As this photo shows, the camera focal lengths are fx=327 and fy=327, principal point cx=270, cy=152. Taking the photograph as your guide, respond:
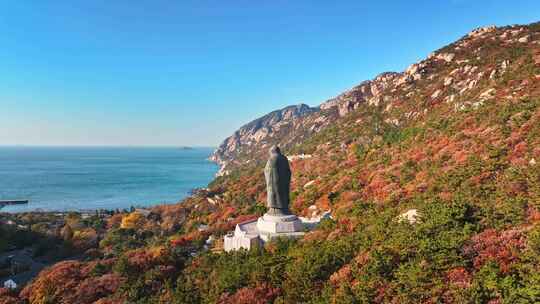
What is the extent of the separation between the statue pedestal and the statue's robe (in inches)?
19.0

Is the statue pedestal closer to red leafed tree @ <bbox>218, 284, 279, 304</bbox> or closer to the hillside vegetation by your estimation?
the hillside vegetation

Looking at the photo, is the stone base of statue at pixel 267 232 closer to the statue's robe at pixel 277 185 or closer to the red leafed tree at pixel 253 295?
the statue's robe at pixel 277 185

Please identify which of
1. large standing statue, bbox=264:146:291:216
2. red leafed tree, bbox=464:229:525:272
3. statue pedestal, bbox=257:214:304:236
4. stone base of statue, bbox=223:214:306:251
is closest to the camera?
red leafed tree, bbox=464:229:525:272

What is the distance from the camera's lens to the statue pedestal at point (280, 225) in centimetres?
1747

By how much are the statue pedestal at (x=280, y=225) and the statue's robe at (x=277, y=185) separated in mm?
483

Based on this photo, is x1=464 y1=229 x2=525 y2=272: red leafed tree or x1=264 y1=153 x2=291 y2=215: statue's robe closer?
x1=464 y1=229 x2=525 y2=272: red leafed tree

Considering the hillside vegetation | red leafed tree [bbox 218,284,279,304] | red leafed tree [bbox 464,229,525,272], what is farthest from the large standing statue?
red leafed tree [bbox 464,229,525,272]

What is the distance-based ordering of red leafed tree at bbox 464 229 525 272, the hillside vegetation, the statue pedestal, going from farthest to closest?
the statue pedestal < the hillside vegetation < red leafed tree at bbox 464 229 525 272

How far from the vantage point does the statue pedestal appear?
17469mm

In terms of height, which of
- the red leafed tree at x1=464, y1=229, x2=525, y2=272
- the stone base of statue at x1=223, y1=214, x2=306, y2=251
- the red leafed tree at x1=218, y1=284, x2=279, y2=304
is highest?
the red leafed tree at x1=464, y1=229, x2=525, y2=272

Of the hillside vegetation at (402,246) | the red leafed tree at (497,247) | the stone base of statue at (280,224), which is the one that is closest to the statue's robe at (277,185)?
the stone base of statue at (280,224)

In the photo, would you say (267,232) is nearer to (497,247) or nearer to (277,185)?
(277,185)

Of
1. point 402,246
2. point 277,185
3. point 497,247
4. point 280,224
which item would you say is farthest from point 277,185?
point 497,247

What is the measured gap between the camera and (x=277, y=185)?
60.5 feet
